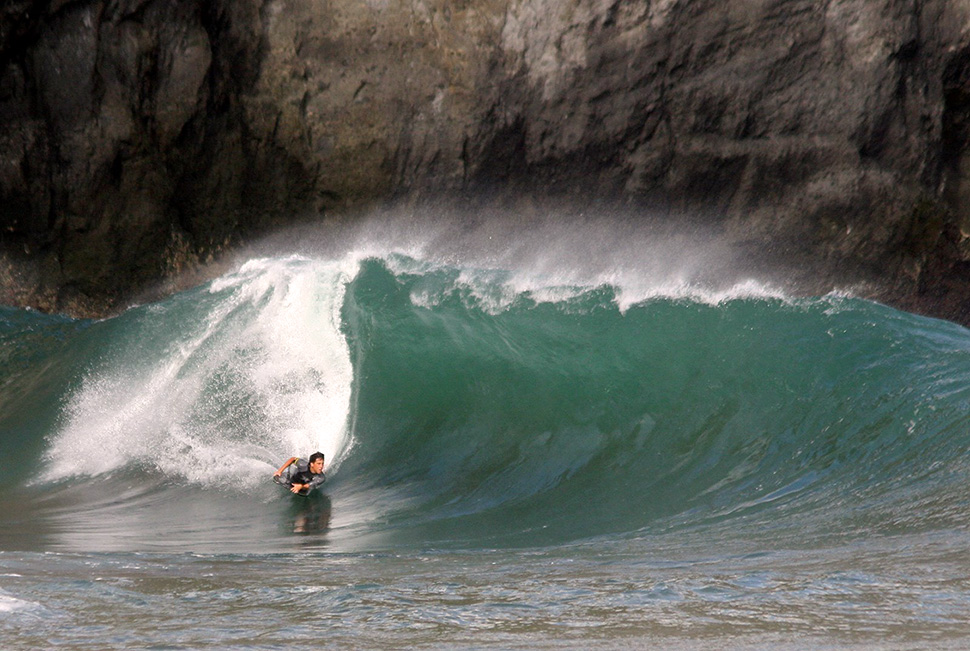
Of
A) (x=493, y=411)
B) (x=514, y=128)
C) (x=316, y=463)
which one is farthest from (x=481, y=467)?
(x=514, y=128)

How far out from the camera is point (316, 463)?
21.2ft

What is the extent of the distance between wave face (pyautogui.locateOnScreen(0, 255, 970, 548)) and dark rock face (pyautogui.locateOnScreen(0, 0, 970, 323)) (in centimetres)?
201

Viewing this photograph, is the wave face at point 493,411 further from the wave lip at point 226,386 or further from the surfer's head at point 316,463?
the surfer's head at point 316,463

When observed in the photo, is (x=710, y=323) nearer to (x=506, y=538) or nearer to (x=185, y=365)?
(x=506, y=538)

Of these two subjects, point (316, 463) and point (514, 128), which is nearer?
point (316, 463)

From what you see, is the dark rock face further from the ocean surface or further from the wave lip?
the wave lip

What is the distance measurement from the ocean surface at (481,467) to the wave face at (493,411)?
26 mm

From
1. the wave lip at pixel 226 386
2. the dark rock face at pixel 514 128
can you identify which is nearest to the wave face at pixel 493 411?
the wave lip at pixel 226 386

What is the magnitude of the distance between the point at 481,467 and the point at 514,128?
5478 mm

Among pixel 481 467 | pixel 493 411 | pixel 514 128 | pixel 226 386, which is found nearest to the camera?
pixel 481 467

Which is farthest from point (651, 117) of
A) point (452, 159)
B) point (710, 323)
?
point (710, 323)

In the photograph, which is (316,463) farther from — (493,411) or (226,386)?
(226,386)

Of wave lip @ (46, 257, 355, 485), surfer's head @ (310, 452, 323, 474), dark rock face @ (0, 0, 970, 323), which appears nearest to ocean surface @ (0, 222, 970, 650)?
wave lip @ (46, 257, 355, 485)

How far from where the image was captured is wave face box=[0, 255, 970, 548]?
5742mm
